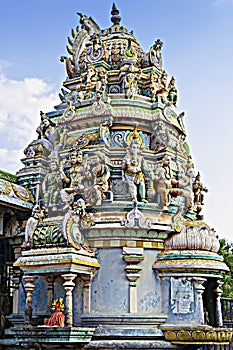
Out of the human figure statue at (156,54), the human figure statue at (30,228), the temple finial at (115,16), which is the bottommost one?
the human figure statue at (30,228)

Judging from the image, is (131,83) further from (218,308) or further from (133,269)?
(218,308)

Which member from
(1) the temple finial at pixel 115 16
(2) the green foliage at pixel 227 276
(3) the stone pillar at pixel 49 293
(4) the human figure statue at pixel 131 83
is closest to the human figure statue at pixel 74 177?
(3) the stone pillar at pixel 49 293

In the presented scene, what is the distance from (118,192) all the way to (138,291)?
347 centimetres

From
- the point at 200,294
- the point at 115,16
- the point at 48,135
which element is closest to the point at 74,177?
the point at 48,135

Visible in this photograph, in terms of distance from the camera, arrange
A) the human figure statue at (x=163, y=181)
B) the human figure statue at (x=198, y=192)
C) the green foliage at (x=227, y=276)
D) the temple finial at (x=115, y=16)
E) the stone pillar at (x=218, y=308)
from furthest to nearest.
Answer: the green foliage at (x=227, y=276) < the temple finial at (x=115, y=16) < the human figure statue at (x=198, y=192) < the human figure statue at (x=163, y=181) < the stone pillar at (x=218, y=308)

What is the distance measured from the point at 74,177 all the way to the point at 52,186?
1407 millimetres

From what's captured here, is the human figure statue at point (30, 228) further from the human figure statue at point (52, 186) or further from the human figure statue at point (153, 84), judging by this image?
the human figure statue at point (153, 84)

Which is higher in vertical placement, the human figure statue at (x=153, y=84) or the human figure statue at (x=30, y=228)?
the human figure statue at (x=153, y=84)

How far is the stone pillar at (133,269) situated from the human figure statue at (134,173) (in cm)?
183

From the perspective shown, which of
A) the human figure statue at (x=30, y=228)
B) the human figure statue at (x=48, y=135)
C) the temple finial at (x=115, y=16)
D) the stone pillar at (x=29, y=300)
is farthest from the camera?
the temple finial at (x=115, y=16)

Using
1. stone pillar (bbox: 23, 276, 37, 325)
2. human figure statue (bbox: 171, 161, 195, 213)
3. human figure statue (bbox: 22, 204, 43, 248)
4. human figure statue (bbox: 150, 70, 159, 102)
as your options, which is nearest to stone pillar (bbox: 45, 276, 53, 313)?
stone pillar (bbox: 23, 276, 37, 325)

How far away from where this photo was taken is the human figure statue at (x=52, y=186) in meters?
16.0

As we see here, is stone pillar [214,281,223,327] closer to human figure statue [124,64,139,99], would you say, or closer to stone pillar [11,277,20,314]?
stone pillar [11,277,20,314]

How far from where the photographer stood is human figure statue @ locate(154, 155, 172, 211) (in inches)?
594
